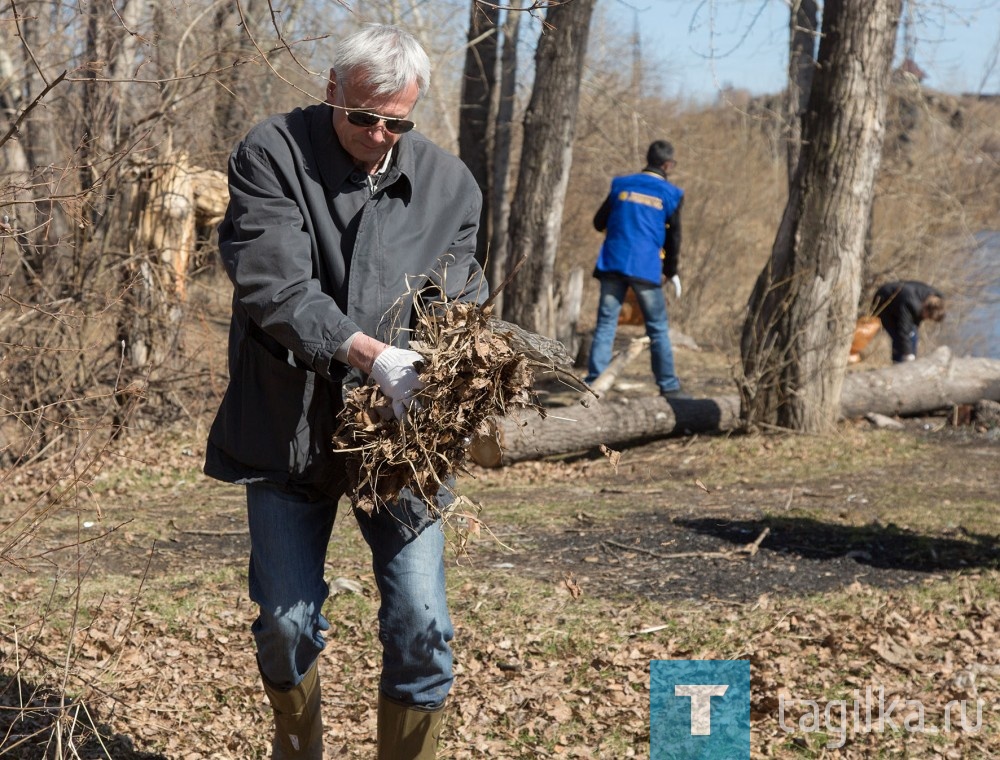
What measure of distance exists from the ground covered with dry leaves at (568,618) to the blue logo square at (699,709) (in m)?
0.06

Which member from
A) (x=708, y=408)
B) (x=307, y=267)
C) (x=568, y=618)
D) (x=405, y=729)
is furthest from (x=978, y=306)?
(x=307, y=267)

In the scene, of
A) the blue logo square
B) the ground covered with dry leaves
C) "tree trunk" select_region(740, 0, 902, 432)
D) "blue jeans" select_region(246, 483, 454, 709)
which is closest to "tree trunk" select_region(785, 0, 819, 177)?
"tree trunk" select_region(740, 0, 902, 432)

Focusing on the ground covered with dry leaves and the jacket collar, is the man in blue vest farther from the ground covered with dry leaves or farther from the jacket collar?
the jacket collar

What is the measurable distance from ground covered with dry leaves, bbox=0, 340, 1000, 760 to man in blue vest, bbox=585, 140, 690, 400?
2.42 m

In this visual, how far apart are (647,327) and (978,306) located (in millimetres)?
9313

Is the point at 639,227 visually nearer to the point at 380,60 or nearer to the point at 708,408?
the point at 708,408

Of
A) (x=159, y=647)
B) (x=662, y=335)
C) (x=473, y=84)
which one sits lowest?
(x=159, y=647)

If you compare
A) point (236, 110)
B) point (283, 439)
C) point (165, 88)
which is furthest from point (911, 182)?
point (283, 439)

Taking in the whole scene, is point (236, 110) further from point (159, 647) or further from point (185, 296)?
point (159, 647)

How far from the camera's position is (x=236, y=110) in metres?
8.96

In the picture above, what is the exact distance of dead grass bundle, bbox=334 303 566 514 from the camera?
2.70m

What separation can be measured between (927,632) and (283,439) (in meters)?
3.04

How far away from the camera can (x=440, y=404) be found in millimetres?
2721

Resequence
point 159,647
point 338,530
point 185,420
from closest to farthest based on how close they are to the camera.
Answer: point 159,647
point 338,530
point 185,420
